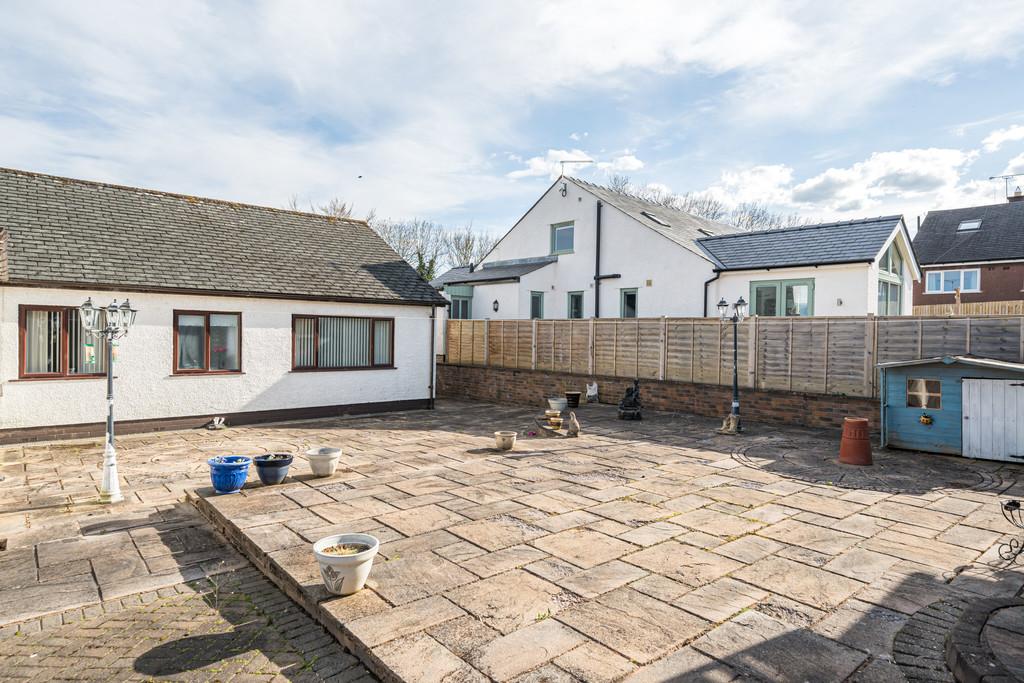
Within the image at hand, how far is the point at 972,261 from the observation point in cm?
2830

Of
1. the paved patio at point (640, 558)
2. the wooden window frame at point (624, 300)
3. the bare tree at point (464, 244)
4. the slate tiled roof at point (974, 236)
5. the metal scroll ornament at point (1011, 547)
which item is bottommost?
the paved patio at point (640, 558)

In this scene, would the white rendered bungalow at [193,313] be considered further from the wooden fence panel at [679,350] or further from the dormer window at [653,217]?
the dormer window at [653,217]

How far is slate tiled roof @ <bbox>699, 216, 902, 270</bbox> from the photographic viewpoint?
15.2 m

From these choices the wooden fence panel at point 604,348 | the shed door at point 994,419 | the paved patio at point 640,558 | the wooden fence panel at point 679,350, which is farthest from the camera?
the wooden fence panel at point 604,348

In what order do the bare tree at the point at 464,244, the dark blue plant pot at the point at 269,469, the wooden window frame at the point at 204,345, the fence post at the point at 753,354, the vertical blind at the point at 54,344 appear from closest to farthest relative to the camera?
the dark blue plant pot at the point at 269,469 < the vertical blind at the point at 54,344 < the wooden window frame at the point at 204,345 < the fence post at the point at 753,354 < the bare tree at the point at 464,244

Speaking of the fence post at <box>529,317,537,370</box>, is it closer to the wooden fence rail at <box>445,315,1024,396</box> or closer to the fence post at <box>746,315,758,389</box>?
the wooden fence rail at <box>445,315,1024,396</box>

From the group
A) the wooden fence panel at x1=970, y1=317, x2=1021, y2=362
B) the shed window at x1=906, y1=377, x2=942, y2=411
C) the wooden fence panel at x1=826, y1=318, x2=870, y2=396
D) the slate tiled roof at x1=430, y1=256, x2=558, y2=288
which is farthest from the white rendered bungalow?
the wooden fence panel at x1=970, y1=317, x2=1021, y2=362

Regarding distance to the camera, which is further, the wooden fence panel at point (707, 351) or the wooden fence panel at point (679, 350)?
the wooden fence panel at point (679, 350)

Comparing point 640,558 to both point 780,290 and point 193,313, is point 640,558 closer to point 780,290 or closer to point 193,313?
point 193,313

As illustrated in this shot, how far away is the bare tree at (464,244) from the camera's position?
151 feet

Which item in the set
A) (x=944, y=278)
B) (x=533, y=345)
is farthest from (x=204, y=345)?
(x=944, y=278)

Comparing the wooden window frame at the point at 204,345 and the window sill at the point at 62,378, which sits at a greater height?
the wooden window frame at the point at 204,345

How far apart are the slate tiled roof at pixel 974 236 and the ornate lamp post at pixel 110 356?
116 ft

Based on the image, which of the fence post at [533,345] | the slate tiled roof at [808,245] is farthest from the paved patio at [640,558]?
the fence post at [533,345]
